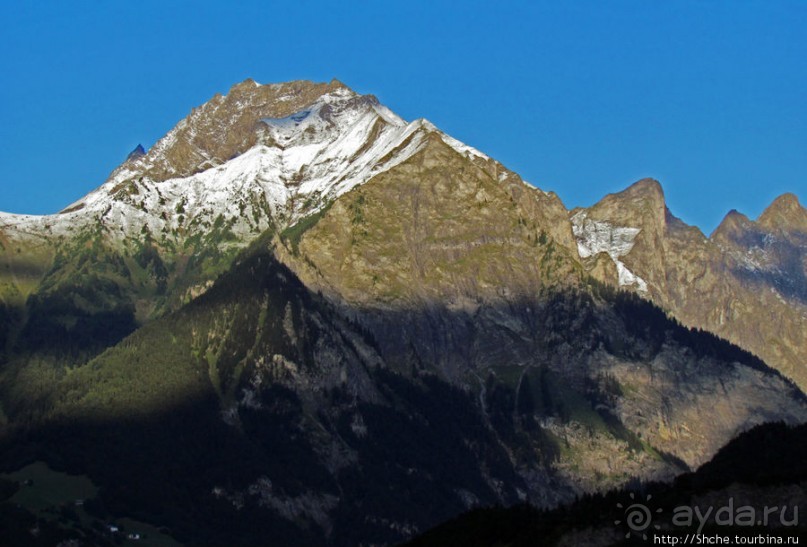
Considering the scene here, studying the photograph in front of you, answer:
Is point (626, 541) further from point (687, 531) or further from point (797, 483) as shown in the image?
point (797, 483)

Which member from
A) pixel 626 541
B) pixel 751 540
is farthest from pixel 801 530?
pixel 626 541

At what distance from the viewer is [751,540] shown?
7407 inches

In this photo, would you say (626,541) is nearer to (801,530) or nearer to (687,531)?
(687,531)

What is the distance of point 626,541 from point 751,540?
17.0m

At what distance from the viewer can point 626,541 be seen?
656 feet

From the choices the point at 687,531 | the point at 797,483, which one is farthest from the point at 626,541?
the point at 797,483

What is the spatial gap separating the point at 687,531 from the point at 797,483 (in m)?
14.6

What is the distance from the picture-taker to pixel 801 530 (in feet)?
620

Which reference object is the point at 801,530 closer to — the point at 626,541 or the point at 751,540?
the point at 751,540

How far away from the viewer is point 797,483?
199 m

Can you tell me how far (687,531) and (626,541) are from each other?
7698mm

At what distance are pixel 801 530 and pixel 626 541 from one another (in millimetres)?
21098
